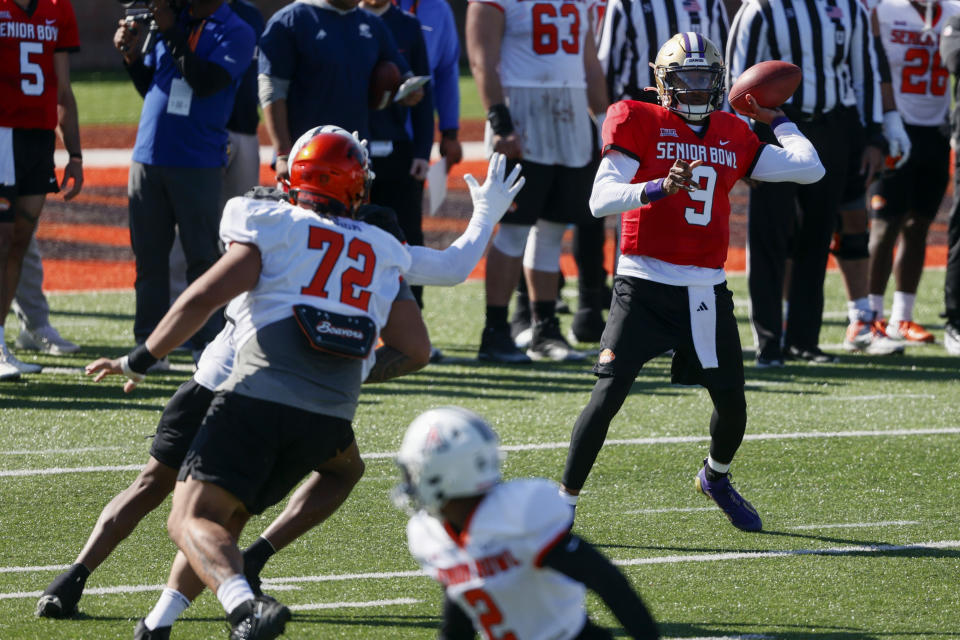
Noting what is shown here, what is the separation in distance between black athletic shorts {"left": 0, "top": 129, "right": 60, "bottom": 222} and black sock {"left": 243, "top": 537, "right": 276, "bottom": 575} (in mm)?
3692

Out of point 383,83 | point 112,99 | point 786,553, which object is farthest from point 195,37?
point 112,99

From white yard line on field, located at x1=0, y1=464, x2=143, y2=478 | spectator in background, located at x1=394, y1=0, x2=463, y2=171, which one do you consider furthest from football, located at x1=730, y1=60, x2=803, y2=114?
spectator in background, located at x1=394, y1=0, x2=463, y2=171

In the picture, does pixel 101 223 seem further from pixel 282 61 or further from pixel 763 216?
pixel 763 216

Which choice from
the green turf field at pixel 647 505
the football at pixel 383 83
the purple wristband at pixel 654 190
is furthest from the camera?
the football at pixel 383 83

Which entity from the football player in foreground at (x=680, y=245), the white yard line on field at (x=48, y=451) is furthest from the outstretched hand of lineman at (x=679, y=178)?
the white yard line on field at (x=48, y=451)

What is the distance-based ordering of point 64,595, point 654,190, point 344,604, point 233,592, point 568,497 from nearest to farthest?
point 233,592 → point 64,595 → point 344,604 → point 654,190 → point 568,497

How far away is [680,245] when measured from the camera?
518cm

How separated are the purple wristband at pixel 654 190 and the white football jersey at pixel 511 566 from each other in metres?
1.81

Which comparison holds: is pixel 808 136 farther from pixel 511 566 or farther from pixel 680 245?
pixel 511 566

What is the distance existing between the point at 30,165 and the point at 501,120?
248 cm

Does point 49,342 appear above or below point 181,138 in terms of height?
below

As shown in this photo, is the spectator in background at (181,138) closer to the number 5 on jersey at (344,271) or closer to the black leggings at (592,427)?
the black leggings at (592,427)

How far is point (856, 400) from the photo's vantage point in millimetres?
7395

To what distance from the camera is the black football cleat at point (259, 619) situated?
139 inches
